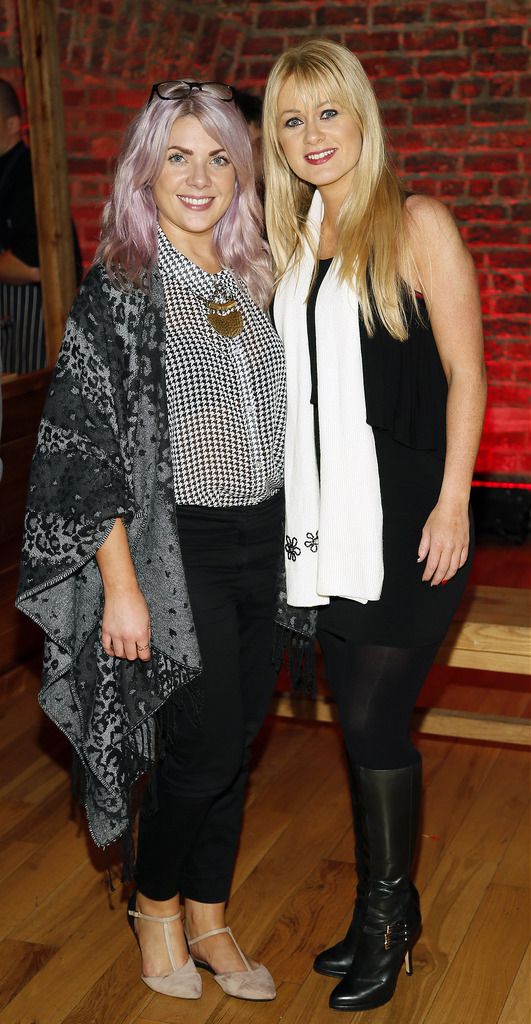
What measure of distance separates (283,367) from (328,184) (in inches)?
13.4

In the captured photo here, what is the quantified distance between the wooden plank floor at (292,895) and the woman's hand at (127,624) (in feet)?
2.41

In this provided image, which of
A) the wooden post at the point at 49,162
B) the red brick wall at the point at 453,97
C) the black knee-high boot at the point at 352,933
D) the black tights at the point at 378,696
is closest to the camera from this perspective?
the black tights at the point at 378,696

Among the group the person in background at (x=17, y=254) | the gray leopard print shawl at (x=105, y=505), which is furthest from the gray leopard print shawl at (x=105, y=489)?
the person in background at (x=17, y=254)

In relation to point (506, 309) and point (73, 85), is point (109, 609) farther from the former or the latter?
point (506, 309)

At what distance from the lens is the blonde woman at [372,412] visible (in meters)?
2.03

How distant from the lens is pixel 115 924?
2566 millimetres

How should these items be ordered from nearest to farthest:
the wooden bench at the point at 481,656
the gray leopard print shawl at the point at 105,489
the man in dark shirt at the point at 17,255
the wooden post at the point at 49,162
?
1. the gray leopard print shawl at the point at 105,489
2. the wooden bench at the point at 481,656
3. the man in dark shirt at the point at 17,255
4. the wooden post at the point at 49,162

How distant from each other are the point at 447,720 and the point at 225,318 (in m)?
1.70

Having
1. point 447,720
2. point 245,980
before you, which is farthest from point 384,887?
point 447,720

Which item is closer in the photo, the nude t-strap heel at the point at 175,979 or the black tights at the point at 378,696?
the black tights at the point at 378,696

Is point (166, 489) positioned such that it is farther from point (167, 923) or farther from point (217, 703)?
point (167, 923)

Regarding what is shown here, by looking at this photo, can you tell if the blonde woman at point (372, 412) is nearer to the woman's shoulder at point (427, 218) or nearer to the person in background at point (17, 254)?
the woman's shoulder at point (427, 218)

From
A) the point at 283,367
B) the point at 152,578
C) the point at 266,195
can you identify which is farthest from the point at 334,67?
the point at 152,578

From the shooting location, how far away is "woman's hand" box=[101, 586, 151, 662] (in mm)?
2023
